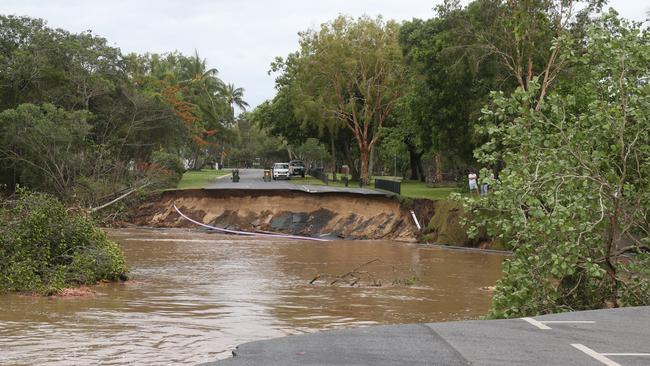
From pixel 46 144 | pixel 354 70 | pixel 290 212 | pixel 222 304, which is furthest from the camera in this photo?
pixel 354 70

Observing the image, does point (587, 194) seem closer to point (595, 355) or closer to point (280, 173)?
point (595, 355)

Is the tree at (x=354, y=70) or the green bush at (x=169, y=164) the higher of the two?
the tree at (x=354, y=70)

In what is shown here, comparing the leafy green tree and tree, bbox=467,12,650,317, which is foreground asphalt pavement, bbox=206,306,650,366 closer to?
tree, bbox=467,12,650,317

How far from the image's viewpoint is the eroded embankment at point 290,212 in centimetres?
4344

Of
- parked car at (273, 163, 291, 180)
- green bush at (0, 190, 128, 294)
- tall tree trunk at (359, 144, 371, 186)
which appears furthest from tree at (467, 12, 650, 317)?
parked car at (273, 163, 291, 180)

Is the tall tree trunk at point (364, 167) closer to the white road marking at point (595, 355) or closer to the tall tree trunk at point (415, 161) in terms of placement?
the tall tree trunk at point (415, 161)

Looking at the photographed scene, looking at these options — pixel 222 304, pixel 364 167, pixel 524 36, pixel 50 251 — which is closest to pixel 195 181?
pixel 364 167

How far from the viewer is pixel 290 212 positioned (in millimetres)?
47344

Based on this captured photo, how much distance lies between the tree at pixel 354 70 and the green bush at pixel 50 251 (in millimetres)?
35235

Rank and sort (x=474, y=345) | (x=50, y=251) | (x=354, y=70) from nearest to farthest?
(x=474, y=345)
(x=50, y=251)
(x=354, y=70)

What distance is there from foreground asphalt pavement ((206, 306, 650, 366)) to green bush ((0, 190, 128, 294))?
1171 cm

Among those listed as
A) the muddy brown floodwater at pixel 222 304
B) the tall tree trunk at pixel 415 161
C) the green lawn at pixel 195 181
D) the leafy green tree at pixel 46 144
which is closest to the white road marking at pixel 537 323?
the muddy brown floodwater at pixel 222 304

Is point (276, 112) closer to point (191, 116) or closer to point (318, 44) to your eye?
point (191, 116)

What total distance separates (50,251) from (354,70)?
37775mm
